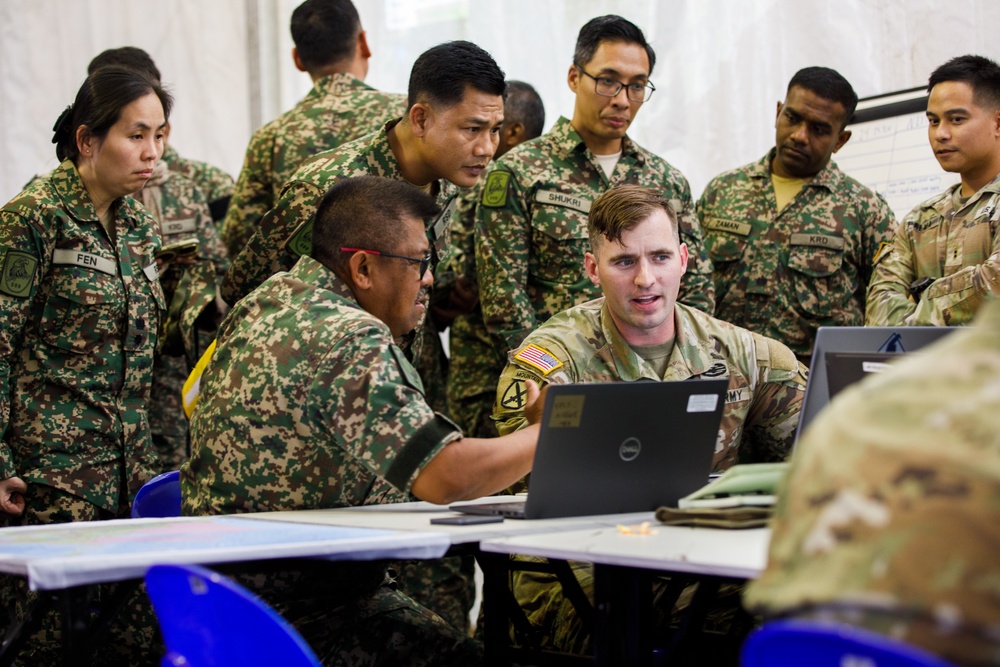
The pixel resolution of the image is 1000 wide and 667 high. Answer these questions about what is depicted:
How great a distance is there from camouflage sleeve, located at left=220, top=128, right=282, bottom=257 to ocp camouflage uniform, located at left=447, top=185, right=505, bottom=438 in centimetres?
71

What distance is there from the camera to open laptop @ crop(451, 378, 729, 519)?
2.16m

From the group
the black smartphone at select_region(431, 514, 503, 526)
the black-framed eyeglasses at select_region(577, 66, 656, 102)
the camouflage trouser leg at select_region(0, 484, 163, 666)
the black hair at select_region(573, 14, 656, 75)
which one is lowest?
the camouflage trouser leg at select_region(0, 484, 163, 666)

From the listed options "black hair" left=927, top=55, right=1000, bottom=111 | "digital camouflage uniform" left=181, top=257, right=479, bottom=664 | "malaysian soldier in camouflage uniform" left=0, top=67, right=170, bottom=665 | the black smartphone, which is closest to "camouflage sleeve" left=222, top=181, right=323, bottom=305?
"malaysian soldier in camouflage uniform" left=0, top=67, right=170, bottom=665

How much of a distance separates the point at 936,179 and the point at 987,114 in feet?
2.36

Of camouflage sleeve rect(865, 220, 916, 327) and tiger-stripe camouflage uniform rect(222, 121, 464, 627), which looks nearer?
tiger-stripe camouflage uniform rect(222, 121, 464, 627)

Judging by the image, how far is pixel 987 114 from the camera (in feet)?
12.6

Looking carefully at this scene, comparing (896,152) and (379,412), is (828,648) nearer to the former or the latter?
(379,412)

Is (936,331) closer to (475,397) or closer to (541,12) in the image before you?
(475,397)

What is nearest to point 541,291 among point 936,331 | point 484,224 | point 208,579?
point 484,224

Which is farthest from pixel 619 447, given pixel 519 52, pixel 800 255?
pixel 519 52

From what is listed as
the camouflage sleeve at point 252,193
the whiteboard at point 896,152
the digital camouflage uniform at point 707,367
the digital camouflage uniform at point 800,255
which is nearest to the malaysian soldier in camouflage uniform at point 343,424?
the digital camouflage uniform at point 707,367

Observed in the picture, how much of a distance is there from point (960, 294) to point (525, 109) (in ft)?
6.93

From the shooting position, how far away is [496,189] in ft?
13.6

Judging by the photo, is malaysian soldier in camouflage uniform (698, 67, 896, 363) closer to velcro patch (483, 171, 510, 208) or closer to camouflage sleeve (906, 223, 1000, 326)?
camouflage sleeve (906, 223, 1000, 326)
